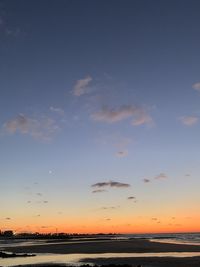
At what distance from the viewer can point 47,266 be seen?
153ft

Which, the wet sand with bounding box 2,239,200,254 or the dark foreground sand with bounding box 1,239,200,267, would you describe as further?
the wet sand with bounding box 2,239,200,254

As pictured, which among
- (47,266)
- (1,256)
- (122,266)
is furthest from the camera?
(1,256)

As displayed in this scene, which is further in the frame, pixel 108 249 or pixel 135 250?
pixel 108 249

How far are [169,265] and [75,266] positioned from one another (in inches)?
414

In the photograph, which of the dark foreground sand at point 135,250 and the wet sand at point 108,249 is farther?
the wet sand at point 108,249

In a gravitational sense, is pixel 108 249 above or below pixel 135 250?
above

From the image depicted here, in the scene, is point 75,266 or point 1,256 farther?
point 1,256

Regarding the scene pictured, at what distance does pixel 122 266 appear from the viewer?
144 ft

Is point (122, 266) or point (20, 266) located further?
point (20, 266)

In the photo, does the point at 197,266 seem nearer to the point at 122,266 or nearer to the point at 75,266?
the point at 122,266

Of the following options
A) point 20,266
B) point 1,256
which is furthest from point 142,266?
point 1,256

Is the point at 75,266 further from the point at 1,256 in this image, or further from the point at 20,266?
the point at 1,256

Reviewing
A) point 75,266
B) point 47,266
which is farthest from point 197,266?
point 47,266

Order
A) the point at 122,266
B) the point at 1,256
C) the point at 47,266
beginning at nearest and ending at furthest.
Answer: the point at 122,266, the point at 47,266, the point at 1,256
